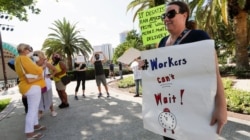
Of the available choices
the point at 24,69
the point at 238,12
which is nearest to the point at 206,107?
the point at 24,69

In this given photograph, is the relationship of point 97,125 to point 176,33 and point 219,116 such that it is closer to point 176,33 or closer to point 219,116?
point 176,33

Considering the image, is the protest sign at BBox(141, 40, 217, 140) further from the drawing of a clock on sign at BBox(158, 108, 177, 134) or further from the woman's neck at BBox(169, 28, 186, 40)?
the woman's neck at BBox(169, 28, 186, 40)

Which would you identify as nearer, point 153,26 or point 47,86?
point 153,26

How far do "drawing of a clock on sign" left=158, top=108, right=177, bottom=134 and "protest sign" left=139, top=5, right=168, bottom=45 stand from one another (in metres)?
4.63

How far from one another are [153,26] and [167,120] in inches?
191

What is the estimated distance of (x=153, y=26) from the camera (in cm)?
681

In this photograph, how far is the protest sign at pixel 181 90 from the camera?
1936 millimetres

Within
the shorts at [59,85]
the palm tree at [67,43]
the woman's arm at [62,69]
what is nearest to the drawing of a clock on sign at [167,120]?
the woman's arm at [62,69]

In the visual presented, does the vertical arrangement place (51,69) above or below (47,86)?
above

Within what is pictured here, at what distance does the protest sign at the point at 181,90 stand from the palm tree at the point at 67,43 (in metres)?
35.6

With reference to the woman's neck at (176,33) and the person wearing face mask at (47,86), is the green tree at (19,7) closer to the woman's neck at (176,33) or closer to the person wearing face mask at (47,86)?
the person wearing face mask at (47,86)

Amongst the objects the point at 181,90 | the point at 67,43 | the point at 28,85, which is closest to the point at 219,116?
the point at 181,90

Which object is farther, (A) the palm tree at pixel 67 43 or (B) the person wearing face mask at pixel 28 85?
(A) the palm tree at pixel 67 43

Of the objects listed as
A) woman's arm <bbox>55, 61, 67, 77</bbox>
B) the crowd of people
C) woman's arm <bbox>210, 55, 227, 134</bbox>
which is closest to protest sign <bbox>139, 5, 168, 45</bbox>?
the crowd of people
